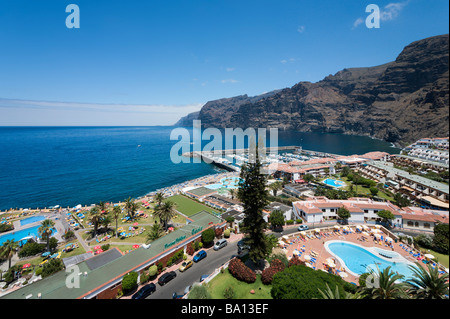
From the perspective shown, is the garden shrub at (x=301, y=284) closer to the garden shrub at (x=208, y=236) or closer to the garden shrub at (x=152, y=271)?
the garden shrub at (x=208, y=236)

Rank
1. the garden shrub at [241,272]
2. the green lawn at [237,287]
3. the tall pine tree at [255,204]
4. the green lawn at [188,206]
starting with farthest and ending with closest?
the green lawn at [188,206] < the tall pine tree at [255,204] < the garden shrub at [241,272] < the green lawn at [237,287]

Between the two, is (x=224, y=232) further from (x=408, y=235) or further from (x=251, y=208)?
(x=408, y=235)

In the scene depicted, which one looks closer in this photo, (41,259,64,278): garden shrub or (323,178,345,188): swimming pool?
(41,259,64,278): garden shrub

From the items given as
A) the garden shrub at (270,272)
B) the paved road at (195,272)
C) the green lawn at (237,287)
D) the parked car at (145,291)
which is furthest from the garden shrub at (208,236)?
the garden shrub at (270,272)

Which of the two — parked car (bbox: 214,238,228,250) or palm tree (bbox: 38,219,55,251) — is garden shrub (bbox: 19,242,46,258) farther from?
parked car (bbox: 214,238,228,250)

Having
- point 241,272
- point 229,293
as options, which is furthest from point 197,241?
point 229,293

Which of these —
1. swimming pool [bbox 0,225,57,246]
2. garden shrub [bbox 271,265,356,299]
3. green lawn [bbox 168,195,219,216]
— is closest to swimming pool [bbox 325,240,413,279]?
garden shrub [bbox 271,265,356,299]

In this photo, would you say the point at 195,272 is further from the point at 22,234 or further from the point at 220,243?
the point at 22,234
